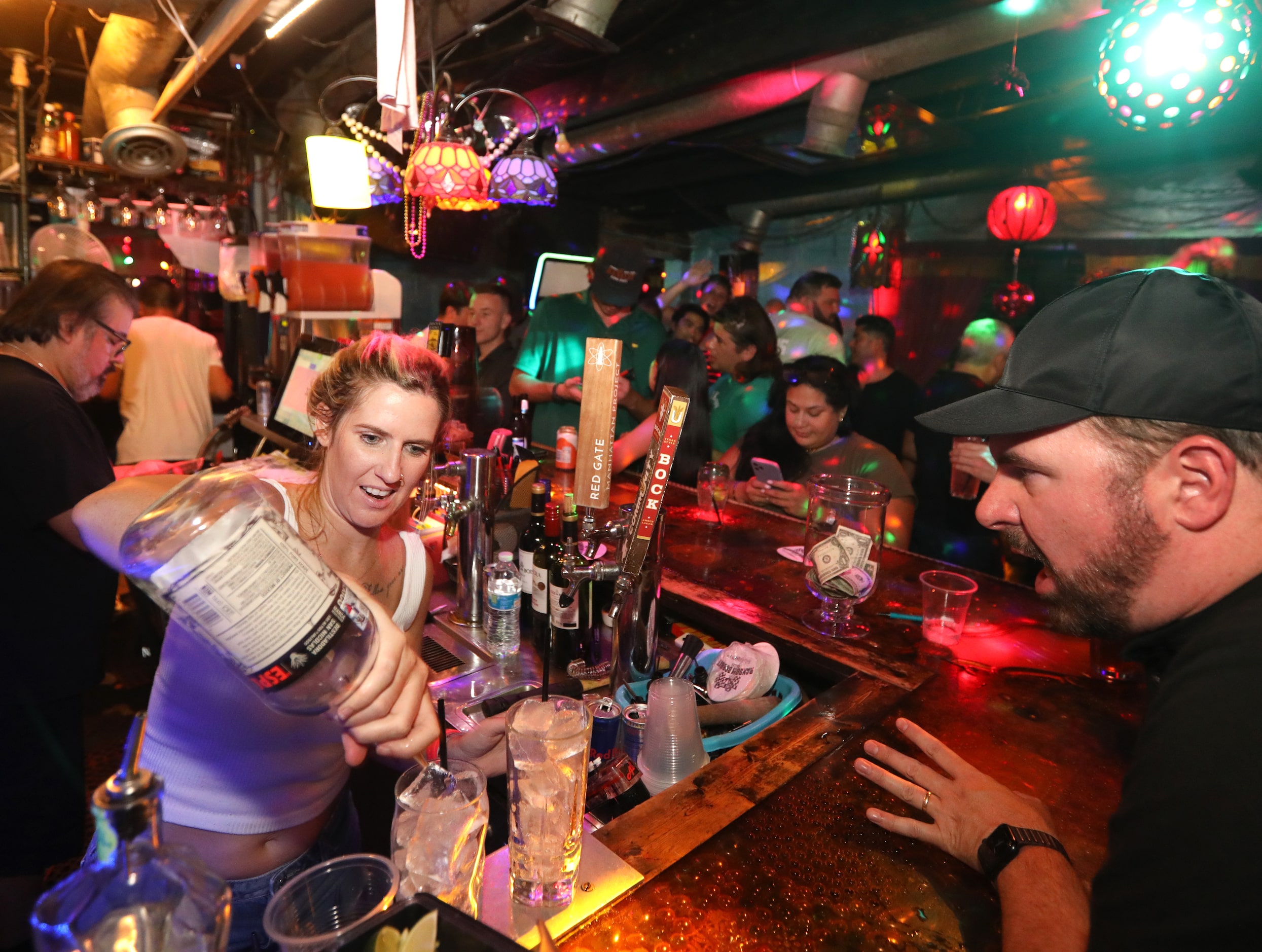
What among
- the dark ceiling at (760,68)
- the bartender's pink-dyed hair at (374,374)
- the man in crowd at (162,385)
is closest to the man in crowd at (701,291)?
the dark ceiling at (760,68)

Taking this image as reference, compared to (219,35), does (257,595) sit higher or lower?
lower

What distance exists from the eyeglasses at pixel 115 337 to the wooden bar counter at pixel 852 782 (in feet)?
7.53

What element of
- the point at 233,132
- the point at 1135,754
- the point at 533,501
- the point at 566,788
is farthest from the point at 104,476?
the point at 233,132

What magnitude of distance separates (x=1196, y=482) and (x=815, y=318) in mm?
6437

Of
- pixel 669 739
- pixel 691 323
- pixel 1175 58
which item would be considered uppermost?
pixel 1175 58

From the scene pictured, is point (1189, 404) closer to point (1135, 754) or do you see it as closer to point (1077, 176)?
point (1135, 754)

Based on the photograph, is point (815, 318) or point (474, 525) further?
point (815, 318)

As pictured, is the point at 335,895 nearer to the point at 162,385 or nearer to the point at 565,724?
the point at 565,724

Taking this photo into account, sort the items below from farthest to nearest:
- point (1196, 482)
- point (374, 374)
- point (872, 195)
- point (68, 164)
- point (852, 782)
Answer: point (872, 195) → point (68, 164) → point (374, 374) → point (852, 782) → point (1196, 482)

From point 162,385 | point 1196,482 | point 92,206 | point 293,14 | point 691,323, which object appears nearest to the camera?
point 1196,482

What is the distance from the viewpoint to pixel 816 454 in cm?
365

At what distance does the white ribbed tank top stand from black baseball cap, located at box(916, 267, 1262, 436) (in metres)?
1.48

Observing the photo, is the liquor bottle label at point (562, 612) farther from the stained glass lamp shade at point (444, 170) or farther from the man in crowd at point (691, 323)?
the man in crowd at point (691, 323)

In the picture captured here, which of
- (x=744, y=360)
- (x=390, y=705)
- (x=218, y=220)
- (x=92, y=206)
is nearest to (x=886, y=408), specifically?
(x=744, y=360)
